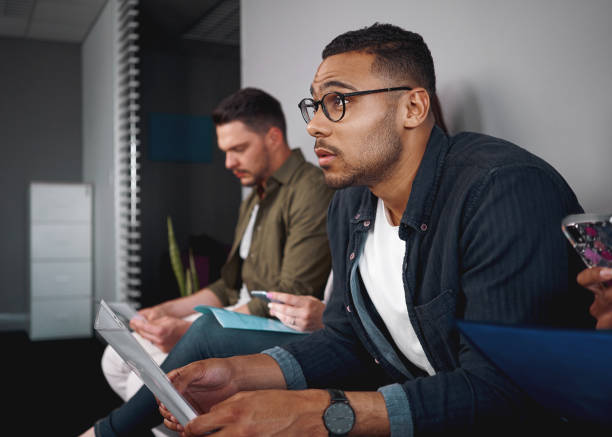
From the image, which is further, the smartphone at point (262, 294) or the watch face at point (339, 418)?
the smartphone at point (262, 294)

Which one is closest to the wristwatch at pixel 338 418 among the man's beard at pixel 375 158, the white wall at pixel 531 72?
the man's beard at pixel 375 158

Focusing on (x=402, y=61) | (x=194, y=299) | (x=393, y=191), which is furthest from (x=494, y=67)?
(x=194, y=299)

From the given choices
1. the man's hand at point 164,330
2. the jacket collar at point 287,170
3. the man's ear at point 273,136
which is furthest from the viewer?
the man's ear at point 273,136

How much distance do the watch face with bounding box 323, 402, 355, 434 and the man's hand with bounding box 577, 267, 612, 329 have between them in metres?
0.39

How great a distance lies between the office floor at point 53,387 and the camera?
3180 mm

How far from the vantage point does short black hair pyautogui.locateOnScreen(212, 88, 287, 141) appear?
99.8 inches

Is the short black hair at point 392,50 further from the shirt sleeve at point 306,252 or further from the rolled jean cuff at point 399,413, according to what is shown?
the shirt sleeve at point 306,252

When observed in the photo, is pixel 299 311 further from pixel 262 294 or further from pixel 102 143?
pixel 102 143

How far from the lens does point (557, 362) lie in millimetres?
686

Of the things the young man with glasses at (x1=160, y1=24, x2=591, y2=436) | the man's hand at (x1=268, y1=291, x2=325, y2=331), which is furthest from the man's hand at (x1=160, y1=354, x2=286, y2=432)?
the man's hand at (x1=268, y1=291, x2=325, y2=331)

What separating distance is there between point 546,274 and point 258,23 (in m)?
2.54

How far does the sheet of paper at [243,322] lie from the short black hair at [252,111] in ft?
3.30

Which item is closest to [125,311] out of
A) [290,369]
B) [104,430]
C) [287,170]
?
[104,430]

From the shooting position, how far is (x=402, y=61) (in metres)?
1.35
